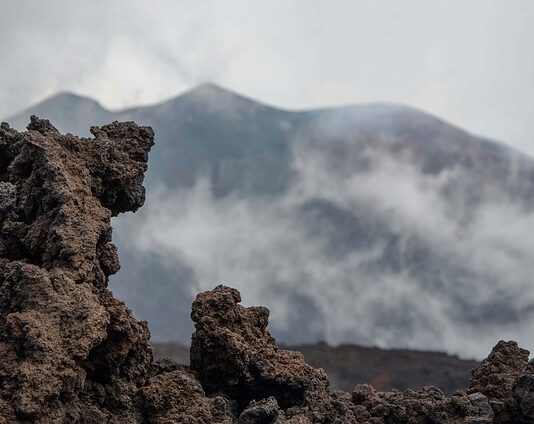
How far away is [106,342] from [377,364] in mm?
113248

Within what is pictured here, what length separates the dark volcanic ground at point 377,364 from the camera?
351 feet

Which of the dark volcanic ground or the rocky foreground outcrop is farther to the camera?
the dark volcanic ground

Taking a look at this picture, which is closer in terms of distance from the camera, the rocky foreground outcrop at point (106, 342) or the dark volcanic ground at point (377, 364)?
the rocky foreground outcrop at point (106, 342)

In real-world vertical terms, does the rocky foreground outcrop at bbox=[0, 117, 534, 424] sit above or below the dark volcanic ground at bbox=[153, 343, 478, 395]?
below

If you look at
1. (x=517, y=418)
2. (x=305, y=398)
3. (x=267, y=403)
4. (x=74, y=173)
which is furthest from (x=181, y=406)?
(x=517, y=418)

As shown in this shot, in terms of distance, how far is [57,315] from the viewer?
9164mm

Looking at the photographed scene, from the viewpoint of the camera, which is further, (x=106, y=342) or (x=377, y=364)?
(x=377, y=364)

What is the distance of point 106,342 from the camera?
34.2 feet

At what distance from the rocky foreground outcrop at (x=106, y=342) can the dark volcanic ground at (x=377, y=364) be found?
300 ft

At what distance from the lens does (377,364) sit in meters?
120

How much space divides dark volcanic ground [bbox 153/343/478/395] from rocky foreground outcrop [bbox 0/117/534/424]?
91589 mm

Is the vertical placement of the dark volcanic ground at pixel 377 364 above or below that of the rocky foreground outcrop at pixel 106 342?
above

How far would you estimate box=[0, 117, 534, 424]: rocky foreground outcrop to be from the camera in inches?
350

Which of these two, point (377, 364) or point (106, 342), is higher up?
point (377, 364)
